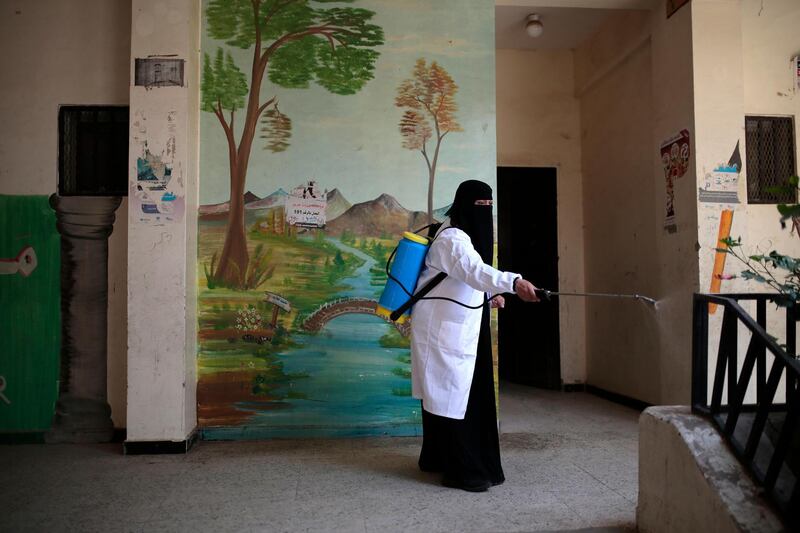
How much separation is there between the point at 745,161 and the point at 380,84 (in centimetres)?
295

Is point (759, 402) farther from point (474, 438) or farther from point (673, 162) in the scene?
point (673, 162)

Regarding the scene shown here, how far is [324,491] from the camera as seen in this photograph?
3322 mm

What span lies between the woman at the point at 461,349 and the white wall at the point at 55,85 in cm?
243

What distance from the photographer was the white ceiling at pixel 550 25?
18.6 ft

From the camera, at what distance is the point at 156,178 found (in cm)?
414

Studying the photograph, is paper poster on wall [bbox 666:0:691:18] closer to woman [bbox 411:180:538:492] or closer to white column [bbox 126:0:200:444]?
woman [bbox 411:180:538:492]

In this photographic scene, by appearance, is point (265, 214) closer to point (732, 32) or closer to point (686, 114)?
point (686, 114)

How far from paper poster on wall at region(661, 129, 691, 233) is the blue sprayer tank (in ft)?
8.42

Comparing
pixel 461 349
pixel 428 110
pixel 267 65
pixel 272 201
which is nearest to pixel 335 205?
pixel 272 201

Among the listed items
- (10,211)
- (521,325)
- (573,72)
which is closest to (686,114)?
(573,72)

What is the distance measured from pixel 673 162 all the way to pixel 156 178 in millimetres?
4078

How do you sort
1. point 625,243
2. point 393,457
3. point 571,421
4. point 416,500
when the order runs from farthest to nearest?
point 625,243, point 571,421, point 393,457, point 416,500

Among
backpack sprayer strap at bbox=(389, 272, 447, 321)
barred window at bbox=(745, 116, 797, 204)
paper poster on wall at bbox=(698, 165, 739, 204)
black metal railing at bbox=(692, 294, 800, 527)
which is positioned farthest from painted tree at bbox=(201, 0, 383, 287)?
barred window at bbox=(745, 116, 797, 204)

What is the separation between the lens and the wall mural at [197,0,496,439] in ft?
14.6
